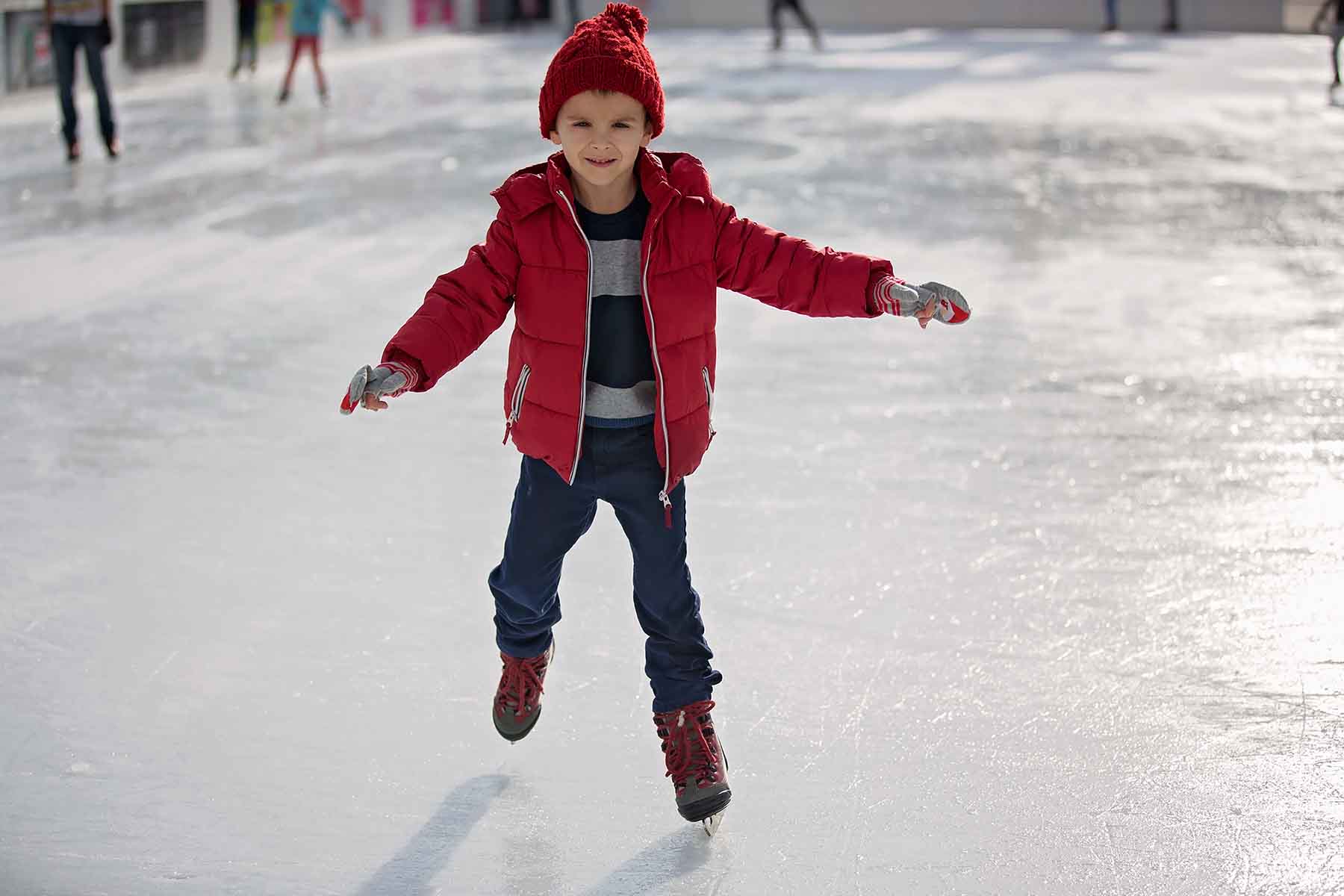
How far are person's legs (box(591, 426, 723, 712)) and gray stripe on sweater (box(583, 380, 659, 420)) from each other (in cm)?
3

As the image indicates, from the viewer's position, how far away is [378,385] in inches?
75.9

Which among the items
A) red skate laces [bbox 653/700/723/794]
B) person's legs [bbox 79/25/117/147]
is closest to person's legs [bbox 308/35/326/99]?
person's legs [bbox 79/25/117/147]

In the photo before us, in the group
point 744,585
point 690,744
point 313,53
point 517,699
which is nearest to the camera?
point 690,744

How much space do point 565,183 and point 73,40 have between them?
733 centimetres

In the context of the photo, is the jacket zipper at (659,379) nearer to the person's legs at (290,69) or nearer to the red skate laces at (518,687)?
the red skate laces at (518,687)

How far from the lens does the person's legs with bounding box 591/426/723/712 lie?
2.13 meters

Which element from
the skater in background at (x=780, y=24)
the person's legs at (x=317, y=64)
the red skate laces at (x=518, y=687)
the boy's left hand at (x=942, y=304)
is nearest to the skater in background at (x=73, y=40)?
the person's legs at (x=317, y=64)

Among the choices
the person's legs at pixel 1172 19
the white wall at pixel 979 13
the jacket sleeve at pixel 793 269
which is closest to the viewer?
the jacket sleeve at pixel 793 269

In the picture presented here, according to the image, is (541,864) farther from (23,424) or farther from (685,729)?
(23,424)

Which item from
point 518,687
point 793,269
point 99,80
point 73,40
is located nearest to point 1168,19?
point 99,80

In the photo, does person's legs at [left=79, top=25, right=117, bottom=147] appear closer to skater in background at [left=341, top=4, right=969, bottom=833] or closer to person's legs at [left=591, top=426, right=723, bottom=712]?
skater in background at [left=341, top=4, right=969, bottom=833]

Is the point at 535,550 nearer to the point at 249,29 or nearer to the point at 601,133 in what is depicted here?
the point at 601,133

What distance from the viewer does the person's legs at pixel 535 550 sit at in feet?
7.14

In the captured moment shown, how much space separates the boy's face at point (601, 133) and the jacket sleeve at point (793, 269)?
0.52 feet
